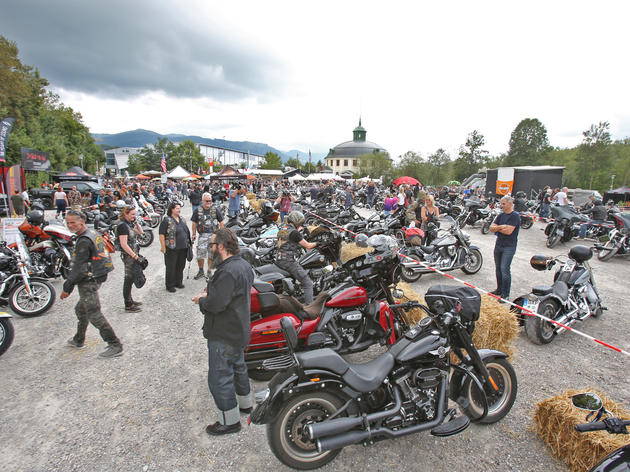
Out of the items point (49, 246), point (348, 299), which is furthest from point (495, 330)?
point (49, 246)

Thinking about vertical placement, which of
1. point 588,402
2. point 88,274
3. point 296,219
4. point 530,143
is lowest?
point 588,402

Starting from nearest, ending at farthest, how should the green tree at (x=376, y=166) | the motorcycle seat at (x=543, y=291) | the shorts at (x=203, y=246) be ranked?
the motorcycle seat at (x=543, y=291), the shorts at (x=203, y=246), the green tree at (x=376, y=166)

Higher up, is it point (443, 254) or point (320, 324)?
point (443, 254)

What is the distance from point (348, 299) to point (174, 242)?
3.72 meters

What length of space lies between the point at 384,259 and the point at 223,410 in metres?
2.28

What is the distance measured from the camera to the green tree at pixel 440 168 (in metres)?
49.9

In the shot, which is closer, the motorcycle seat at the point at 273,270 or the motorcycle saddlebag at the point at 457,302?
the motorcycle saddlebag at the point at 457,302

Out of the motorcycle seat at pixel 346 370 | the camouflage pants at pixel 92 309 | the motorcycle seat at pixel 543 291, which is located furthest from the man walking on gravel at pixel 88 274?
the motorcycle seat at pixel 543 291

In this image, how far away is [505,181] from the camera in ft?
72.2

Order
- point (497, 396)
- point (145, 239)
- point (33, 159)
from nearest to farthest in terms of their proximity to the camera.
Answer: point (497, 396)
point (145, 239)
point (33, 159)

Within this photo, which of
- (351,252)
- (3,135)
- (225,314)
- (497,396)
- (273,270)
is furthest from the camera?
(3,135)

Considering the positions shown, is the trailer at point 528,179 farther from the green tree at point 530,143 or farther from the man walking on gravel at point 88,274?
the green tree at point 530,143

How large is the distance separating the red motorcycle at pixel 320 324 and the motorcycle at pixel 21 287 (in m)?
3.95

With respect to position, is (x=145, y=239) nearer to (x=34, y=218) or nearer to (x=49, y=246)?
(x=34, y=218)
